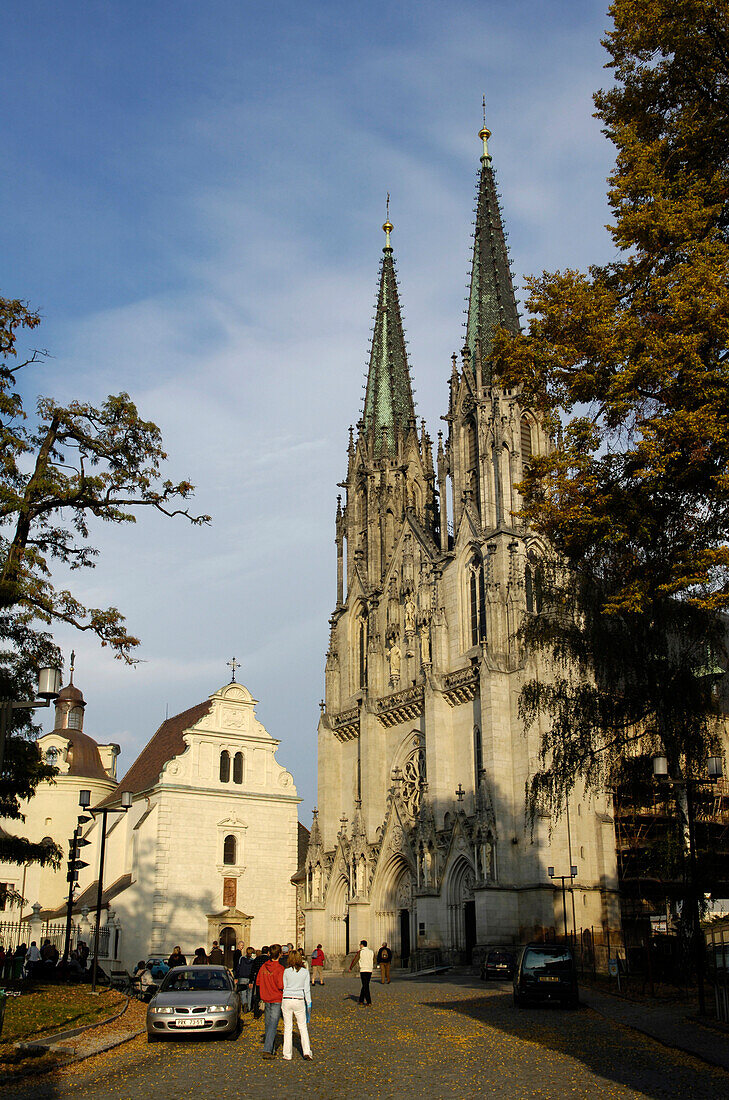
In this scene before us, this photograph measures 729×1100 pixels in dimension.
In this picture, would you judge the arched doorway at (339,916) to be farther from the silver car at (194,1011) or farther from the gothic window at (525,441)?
the silver car at (194,1011)

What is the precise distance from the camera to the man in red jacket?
49.7ft

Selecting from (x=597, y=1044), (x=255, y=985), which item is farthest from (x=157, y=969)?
(x=597, y=1044)

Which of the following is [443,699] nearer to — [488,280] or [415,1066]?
[488,280]

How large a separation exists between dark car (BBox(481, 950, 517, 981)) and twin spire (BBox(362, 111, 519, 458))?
26.6m

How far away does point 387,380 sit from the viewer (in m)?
62.0

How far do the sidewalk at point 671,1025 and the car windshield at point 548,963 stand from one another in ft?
3.33

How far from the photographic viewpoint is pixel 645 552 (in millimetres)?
20125

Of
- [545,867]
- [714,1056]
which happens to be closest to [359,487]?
[545,867]

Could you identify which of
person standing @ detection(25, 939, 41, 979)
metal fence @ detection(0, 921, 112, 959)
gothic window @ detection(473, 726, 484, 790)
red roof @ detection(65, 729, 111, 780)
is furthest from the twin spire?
person standing @ detection(25, 939, 41, 979)

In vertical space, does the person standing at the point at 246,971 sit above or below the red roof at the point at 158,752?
below

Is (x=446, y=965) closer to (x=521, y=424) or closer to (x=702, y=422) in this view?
(x=521, y=424)

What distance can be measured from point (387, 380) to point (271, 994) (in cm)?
4958

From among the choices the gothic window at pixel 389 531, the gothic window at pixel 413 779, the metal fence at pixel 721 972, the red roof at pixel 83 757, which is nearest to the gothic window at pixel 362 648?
the gothic window at pixel 389 531

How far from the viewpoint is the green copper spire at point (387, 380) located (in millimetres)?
60000
